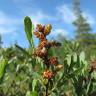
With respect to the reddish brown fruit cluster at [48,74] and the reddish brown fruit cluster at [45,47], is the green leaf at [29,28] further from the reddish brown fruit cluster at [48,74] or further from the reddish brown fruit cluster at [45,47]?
the reddish brown fruit cluster at [48,74]

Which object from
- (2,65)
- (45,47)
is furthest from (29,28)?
(2,65)

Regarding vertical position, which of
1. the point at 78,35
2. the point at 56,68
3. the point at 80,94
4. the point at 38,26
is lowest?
the point at 80,94

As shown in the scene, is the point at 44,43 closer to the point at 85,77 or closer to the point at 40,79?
the point at 40,79

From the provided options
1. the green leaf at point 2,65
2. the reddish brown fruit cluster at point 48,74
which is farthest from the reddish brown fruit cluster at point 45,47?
the green leaf at point 2,65

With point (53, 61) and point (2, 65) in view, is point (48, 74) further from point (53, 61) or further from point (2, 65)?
point (2, 65)

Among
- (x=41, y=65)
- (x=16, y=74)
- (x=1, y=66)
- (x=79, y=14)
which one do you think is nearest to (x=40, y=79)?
(x=41, y=65)

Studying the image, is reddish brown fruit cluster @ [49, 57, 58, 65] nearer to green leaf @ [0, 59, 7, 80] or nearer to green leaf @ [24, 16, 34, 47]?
green leaf @ [24, 16, 34, 47]

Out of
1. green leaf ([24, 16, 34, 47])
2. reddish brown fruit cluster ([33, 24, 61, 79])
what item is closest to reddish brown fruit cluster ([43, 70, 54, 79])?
reddish brown fruit cluster ([33, 24, 61, 79])

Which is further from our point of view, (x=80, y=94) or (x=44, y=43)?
(x=80, y=94)

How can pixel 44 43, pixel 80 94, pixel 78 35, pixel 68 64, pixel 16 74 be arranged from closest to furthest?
pixel 44 43
pixel 68 64
pixel 80 94
pixel 16 74
pixel 78 35
